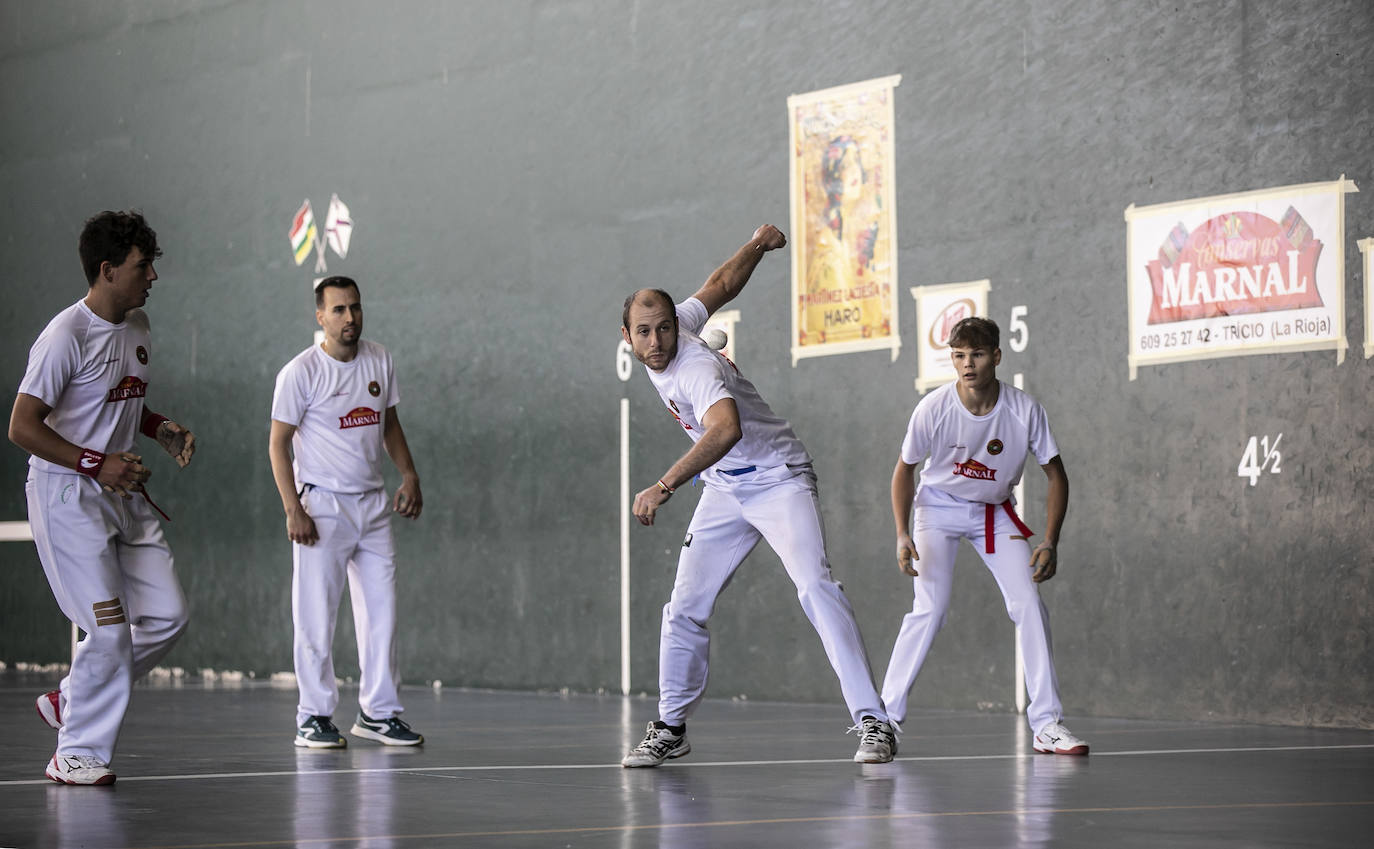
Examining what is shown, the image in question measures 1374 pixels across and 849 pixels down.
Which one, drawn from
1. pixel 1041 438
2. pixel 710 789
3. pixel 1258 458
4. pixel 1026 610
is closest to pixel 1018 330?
pixel 1258 458

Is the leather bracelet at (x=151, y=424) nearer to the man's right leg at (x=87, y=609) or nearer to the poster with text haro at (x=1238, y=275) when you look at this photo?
the man's right leg at (x=87, y=609)

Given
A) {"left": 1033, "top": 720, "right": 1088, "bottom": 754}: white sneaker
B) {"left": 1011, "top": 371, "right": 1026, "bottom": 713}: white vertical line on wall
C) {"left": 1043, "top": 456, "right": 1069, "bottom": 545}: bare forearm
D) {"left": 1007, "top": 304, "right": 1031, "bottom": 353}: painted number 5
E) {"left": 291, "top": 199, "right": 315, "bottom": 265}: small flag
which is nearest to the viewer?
{"left": 1033, "top": 720, "right": 1088, "bottom": 754}: white sneaker

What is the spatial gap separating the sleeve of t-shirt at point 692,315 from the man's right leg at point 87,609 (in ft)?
6.46

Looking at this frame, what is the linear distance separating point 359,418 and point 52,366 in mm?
1780

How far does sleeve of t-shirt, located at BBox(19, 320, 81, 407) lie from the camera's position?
5480mm

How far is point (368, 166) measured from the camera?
11711mm

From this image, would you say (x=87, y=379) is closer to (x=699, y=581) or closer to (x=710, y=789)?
(x=699, y=581)

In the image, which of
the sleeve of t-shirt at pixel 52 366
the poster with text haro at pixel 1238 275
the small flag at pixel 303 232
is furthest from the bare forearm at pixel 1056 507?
the small flag at pixel 303 232

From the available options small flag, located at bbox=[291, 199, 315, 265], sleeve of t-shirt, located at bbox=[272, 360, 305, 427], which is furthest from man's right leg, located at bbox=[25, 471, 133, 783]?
small flag, located at bbox=[291, 199, 315, 265]

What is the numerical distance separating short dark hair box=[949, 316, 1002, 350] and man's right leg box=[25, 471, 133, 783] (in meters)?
3.09

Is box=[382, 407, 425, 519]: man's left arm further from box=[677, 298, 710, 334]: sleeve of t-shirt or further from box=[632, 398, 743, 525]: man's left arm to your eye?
box=[632, 398, 743, 525]: man's left arm

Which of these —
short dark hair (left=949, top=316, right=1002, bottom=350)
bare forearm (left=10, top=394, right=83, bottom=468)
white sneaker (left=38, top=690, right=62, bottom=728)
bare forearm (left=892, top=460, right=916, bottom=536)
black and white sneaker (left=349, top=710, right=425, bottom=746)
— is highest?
short dark hair (left=949, top=316, right=1002, bottom=350)

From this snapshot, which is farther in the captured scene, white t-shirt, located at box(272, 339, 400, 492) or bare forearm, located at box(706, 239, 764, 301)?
white t-shirt, located at box(272, 339, 400, 492)

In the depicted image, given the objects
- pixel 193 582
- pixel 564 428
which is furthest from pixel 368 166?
pixel 193 582
